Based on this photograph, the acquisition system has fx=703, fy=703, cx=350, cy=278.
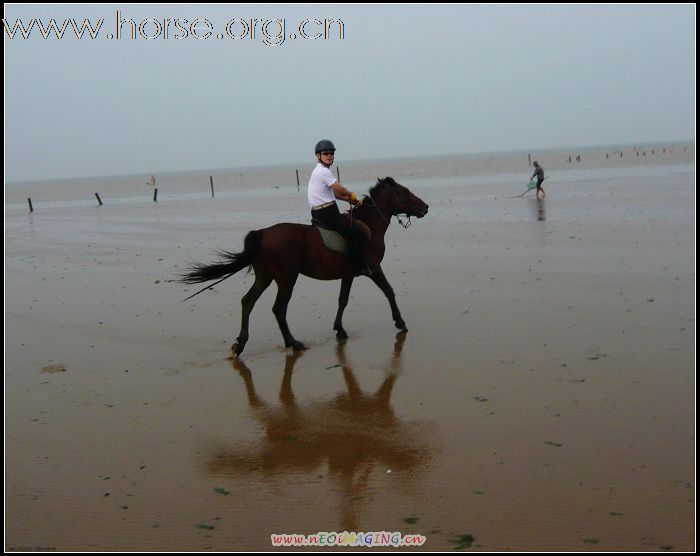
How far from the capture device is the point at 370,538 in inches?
154

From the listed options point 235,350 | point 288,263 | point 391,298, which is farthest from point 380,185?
point 235,350

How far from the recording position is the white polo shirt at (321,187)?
821cm

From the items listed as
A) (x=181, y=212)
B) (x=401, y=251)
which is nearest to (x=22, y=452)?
(x=401, y=251)

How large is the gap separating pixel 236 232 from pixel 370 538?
62.4ft

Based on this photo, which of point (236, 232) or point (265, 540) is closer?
point (265, 540)

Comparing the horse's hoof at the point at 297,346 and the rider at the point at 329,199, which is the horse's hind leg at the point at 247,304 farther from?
the rider at the point at 329,199

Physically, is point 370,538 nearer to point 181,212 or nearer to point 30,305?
point 30,305

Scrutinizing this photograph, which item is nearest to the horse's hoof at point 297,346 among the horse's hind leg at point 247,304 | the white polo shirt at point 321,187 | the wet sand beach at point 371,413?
the wet sand beach at point 371,413

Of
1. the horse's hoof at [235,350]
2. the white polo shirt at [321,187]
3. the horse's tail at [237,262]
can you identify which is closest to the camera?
the horse's hoof at [235,350]

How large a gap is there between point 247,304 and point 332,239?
1294 millimetres

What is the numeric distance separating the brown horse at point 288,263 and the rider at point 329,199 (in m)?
0.19

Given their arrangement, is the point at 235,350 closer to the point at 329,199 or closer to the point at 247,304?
the point at 247,304

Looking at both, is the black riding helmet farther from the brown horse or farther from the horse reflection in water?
the horse reflection in water

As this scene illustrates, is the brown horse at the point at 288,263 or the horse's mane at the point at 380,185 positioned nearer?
the brown horse at the point at 288,263
